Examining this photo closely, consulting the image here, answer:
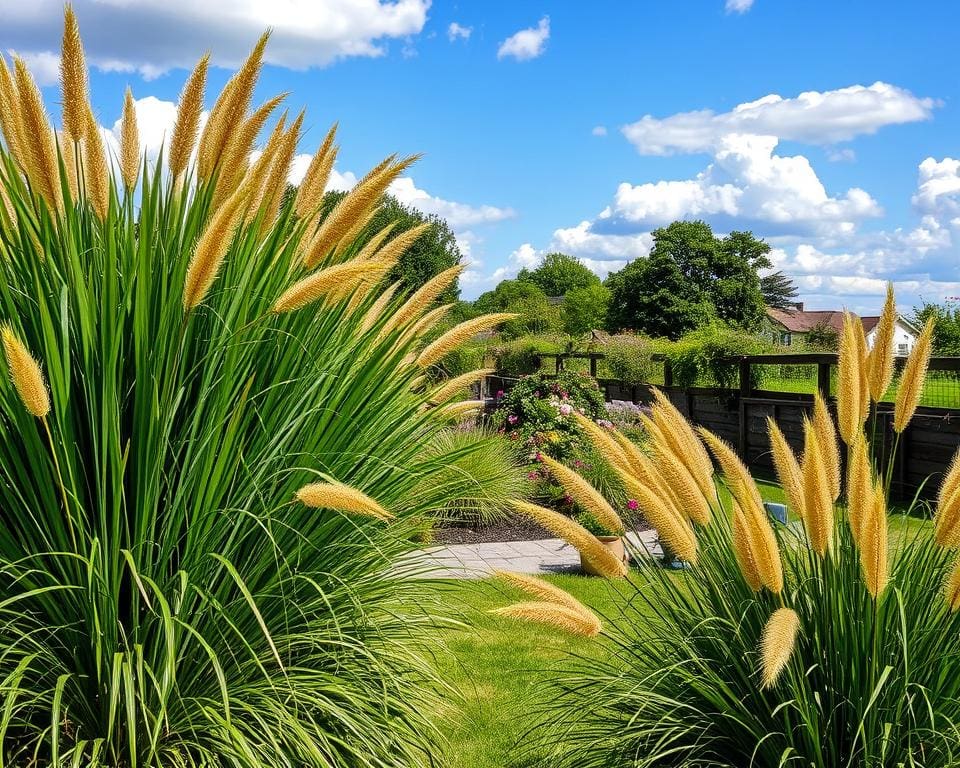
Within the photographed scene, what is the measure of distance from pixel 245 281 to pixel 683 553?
140 cm

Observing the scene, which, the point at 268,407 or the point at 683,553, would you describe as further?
the point at 268,407

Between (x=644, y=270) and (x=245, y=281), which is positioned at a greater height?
(x=644, y=270)

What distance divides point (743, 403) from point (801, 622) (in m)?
11.8

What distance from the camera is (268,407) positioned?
2.45 m

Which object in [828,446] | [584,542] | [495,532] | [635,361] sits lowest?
[495,532]

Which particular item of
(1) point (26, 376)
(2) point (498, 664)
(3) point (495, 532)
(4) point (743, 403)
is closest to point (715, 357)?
(4) point (743, 403)

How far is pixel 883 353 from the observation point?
2.51 metres

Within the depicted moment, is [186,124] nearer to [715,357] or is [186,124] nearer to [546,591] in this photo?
[546,591]

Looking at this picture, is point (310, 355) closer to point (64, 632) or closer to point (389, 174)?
point (389, 174)

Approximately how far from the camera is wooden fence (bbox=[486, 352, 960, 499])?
9.91 meters

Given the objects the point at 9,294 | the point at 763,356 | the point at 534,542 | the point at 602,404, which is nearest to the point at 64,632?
the point at 9,294

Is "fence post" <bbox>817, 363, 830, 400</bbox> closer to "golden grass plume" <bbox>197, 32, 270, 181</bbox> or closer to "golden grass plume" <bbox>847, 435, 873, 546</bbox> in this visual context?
"golden grass plume" <bbox>847, 435, 873, 546</bbox>

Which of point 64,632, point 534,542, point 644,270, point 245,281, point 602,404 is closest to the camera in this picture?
point 64,632

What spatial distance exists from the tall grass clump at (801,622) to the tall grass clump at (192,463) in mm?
687
